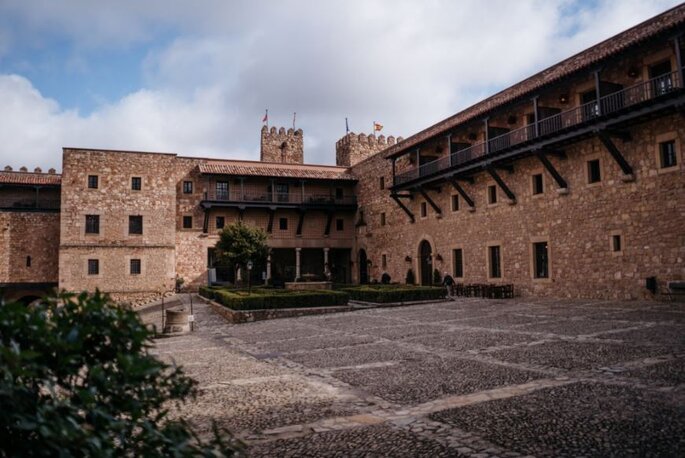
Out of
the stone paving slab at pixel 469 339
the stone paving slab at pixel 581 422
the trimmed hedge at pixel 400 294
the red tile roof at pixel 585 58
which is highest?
the red tile roof at pixel 585 58

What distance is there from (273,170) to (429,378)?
28.0 metres

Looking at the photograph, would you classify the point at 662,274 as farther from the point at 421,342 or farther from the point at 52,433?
the point at 52,433

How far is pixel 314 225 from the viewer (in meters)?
34.2

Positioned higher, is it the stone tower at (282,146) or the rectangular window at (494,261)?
the stone tower at (282,146)

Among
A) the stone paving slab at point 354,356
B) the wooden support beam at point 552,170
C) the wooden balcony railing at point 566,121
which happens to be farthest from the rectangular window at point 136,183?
the stone paving slab at point 354,356

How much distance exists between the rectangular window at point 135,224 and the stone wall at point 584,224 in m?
17.7

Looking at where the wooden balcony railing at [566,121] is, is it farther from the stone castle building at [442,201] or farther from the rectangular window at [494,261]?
the rectangular window at [494,261]

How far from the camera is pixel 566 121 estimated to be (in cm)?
1772

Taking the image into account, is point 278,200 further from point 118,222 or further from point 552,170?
Result: point 552,170

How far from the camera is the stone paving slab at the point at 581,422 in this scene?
12.1 feet

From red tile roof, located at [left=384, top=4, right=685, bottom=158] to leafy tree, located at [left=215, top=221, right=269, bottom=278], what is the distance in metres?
9.01

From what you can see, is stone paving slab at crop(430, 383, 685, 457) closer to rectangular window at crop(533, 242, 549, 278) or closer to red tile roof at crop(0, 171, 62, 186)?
rectangular window at crop(533, 242, 549, 278)

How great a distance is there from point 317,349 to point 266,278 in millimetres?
22377

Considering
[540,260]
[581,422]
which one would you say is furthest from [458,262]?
[581,422]
